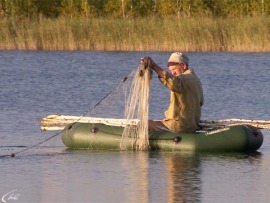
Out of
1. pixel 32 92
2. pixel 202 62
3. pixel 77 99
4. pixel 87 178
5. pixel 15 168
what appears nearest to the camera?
pixel 87 178

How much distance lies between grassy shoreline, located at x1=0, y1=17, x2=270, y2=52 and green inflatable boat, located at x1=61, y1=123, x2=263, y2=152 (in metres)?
18.6

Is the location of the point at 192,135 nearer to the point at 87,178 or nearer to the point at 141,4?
the point at 87,178

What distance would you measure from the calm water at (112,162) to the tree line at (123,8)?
837 inches

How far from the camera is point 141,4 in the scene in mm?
49844

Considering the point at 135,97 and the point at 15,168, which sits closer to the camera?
the point at 15,168

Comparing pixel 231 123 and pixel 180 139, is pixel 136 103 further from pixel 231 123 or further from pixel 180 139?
pixel 231 123

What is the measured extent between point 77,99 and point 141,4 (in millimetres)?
28624

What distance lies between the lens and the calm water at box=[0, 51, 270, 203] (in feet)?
34.3

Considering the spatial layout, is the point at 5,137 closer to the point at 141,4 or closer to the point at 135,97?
the point at 135,97

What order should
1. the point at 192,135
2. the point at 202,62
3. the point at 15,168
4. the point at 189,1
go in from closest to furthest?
the point at 15,168 < the point at 192,135 < the point at 202,62 < the point at 189,1

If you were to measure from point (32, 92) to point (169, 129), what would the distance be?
31.1 ft

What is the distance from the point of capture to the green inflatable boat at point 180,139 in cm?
1348

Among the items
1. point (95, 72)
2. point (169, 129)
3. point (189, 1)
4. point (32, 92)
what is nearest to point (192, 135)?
point (169, 129)

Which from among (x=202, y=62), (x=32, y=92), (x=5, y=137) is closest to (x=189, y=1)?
(x=202, y=62)
